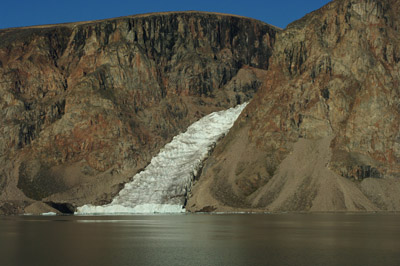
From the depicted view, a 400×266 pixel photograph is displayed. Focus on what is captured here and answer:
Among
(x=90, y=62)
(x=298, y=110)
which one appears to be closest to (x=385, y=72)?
(x=298, y=110)

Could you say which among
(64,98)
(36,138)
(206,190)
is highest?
(64,98)

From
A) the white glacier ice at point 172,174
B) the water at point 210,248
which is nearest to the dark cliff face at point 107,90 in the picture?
the white glacier ice at point 172,174

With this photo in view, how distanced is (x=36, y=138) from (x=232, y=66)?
50.0 metres

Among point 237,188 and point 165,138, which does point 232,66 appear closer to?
point 165,138

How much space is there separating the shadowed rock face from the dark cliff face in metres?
23.3

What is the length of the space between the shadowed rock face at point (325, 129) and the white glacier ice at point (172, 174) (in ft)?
18.1

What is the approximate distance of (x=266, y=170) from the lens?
109 m

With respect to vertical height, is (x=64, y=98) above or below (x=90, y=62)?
below

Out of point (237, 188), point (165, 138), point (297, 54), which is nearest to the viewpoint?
point (237, 188)

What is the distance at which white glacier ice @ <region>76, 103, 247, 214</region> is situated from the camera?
388 ft

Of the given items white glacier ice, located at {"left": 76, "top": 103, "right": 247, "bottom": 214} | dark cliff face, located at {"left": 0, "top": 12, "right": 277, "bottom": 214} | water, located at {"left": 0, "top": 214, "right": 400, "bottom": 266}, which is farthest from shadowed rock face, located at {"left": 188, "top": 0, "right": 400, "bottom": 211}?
water, located at {"left": 0, "top": 214, "right": 400, "bottom": 266}

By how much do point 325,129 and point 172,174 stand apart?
32.4 m

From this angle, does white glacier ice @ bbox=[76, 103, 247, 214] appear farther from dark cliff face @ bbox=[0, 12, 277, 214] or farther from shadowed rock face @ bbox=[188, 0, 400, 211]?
shadowed rock face @ bbox=[188, 0, 400, 211]

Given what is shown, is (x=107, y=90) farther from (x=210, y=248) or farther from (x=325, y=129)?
(x=210, y=248)
